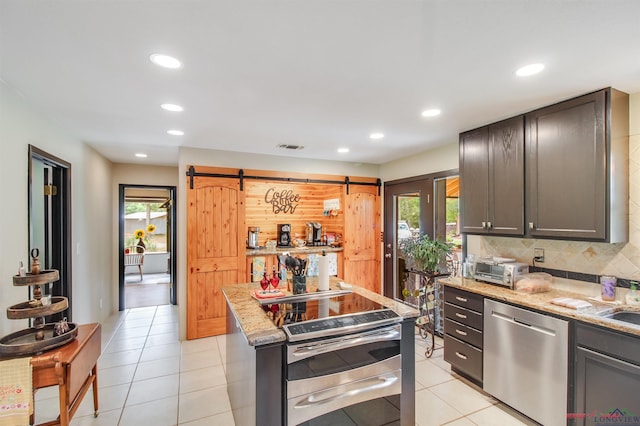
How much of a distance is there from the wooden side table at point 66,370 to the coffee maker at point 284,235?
3.46 meters

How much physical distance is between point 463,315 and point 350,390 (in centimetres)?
157

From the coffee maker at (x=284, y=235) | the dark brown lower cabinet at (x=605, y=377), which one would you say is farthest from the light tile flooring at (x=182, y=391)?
the coffee maker at (x=284, y=235)

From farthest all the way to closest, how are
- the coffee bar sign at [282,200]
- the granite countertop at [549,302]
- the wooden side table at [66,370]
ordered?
the coffee bar sign at [282,200] < the granite countertop at [549,302] < the wooden side table at [66,370]

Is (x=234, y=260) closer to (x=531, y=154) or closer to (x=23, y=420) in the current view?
(x=23, y=420)

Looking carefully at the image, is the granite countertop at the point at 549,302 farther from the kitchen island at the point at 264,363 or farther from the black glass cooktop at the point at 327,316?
the black glass cooktop at the point at 327,316

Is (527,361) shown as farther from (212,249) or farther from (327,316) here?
(212,249)

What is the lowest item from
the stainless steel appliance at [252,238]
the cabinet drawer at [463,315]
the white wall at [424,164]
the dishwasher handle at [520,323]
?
the cabinet drawer at [463,315]

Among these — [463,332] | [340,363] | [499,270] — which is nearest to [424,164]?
[499,270]

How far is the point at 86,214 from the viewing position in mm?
3768

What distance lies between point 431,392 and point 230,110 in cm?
311

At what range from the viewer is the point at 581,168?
→ 2.27 meters

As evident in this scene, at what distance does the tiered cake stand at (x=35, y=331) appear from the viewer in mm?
1797

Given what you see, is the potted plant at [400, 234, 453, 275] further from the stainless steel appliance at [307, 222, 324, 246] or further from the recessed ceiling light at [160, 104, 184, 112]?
the recessed ceiling light at [160, 104, 184, 112]

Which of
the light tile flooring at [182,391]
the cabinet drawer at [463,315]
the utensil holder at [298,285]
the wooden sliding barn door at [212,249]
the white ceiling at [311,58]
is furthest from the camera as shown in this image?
the wooden sliding barn door at [212,249]
